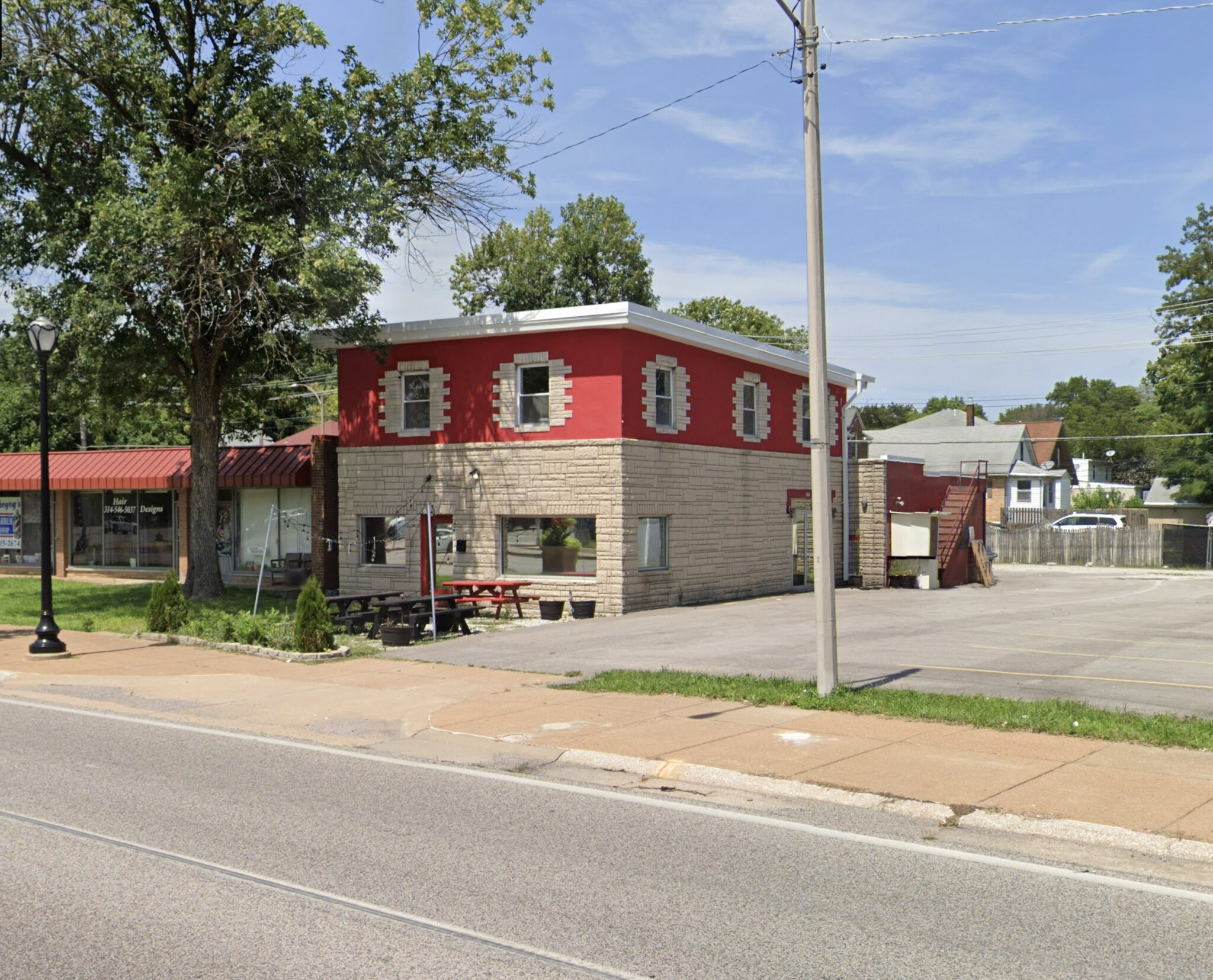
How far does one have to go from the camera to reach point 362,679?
15.4m

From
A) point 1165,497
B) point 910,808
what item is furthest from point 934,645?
point 1165,497

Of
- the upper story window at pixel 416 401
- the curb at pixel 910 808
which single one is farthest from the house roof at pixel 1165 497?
the curb at pixel 910 808

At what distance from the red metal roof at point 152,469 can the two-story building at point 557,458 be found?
111 inches

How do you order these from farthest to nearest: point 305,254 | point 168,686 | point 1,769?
point 305,254
point 168,686
point 1,769

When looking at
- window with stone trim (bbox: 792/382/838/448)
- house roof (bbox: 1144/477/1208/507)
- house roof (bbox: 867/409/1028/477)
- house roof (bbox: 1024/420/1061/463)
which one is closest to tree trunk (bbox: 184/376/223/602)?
window with stone trim (bbox: 792/382/838/448)

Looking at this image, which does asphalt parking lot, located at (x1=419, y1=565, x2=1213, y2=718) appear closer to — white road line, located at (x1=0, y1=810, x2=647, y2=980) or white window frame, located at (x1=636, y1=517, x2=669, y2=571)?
white window frame, located at (x1=636, y1=517, x2=669, y2=571)

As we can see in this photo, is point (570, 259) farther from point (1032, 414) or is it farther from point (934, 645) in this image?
point (1032, 414)

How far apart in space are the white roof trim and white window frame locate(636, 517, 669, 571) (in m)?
4.02

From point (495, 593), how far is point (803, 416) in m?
12.6

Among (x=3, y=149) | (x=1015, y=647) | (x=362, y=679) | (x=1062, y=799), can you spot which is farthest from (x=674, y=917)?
(x=3, y=149)

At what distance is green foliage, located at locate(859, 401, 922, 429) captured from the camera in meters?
112

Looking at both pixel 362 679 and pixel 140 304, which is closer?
pixel 362 679

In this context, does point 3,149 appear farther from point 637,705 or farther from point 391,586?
point 637,705

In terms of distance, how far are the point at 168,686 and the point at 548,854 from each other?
9.27 m
